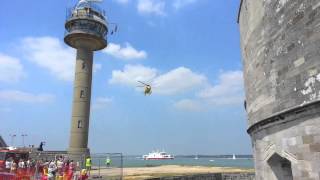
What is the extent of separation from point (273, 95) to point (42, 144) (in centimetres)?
2690

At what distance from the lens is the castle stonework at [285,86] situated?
8.88 m

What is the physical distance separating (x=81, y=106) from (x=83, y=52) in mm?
4668

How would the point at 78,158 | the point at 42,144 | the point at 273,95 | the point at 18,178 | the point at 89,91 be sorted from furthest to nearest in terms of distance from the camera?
the point at 42,144 < the point at 89,91 < the point at 78,158 < the point at 18,178 < the point at 273,95

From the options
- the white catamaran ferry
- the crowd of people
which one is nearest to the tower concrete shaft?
the crowd of people

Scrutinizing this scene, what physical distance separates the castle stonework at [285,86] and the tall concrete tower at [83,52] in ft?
65.0

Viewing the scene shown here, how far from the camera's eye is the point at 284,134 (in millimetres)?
10344

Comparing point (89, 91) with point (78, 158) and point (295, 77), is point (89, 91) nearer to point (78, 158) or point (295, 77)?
point (78, 158)

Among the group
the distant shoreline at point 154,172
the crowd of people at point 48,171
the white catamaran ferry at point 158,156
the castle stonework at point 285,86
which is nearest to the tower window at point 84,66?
the distant shoreline at point 154,172

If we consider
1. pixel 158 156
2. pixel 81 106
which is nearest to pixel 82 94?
pixel 81 106

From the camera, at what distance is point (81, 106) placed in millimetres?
31125

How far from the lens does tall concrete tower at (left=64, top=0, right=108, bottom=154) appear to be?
101 feet

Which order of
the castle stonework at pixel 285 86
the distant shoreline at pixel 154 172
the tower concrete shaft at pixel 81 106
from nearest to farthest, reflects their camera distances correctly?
the castle stonework at pixel 285 86 → the distant shoreline at pixel 154 172 → the tower concrete shaft at pixel 81 106

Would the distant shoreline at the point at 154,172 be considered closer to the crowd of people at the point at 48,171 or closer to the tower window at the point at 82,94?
the crowd of people at the point at 48,171

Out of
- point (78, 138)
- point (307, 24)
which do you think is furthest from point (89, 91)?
point (307, 24)
